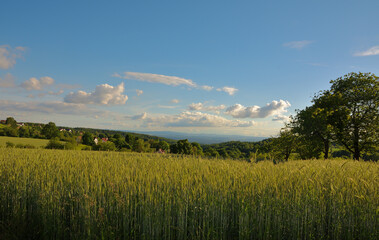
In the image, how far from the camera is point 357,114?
2091 cm

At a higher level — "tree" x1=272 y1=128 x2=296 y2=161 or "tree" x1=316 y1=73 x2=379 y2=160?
"tree" x1=316 y1=73 x2=379 y2=160

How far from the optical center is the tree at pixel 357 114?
20.4 meters

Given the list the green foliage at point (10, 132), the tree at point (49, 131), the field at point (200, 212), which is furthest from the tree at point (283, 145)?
the green foliage at point (10, 132)

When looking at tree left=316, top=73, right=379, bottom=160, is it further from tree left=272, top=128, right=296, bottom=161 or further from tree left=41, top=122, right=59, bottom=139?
tree left=41, top=122, right=59, bottom=139

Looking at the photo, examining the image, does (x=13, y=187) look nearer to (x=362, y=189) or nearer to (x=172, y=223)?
(x=172, y=223)

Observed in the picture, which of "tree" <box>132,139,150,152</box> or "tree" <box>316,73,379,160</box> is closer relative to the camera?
"tree" <box>316,73,379,160</box>

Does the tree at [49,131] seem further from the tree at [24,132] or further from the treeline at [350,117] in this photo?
the treeline at [350,117]

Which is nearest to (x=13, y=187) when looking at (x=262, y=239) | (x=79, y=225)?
(x=79, y=225)

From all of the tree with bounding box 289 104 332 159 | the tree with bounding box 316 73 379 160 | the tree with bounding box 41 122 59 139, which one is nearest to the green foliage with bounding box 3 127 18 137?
the tree with bounding box 41 122 59 139

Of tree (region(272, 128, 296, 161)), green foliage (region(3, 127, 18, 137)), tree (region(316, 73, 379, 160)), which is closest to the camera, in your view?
tree (region(316, 73, 379, 160))

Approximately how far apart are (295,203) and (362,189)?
5.57ft

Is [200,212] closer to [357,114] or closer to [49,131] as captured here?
[357,114]

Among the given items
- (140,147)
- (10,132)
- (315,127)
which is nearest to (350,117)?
(315,127)

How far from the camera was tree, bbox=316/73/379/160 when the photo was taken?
66.8ft
